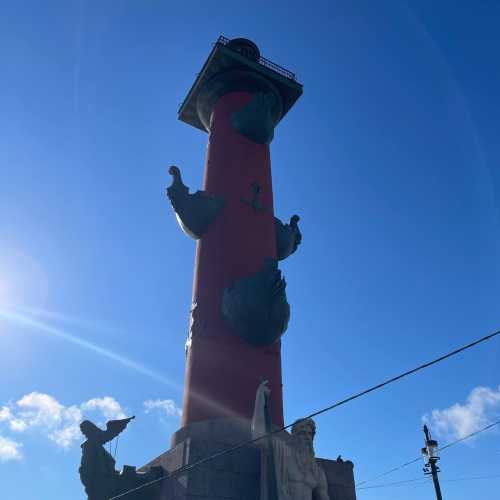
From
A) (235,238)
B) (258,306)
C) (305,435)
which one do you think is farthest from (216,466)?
(235,238)

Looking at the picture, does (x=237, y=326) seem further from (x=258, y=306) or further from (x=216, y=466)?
(x=216, y=466)

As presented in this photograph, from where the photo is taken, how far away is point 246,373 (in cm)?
1532

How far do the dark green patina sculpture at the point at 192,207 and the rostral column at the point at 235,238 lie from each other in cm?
3

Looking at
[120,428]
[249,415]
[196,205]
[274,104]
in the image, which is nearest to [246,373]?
[249,415]

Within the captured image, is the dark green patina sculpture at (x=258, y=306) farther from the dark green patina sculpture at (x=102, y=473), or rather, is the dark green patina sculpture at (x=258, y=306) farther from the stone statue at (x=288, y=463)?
the dark green patina sculpture at (x=102, y=473)

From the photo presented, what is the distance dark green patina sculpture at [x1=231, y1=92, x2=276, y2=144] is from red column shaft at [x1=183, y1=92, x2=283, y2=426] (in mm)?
243

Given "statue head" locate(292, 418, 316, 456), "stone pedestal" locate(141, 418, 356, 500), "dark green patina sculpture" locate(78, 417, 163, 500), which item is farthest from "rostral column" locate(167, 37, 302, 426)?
"dark green patina sculpture" locate(78, 417, 163, 500)

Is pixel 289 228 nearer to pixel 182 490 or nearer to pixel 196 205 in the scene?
pixel 196 205

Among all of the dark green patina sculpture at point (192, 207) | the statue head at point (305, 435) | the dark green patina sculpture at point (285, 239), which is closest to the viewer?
the statue head at point (305, 435)

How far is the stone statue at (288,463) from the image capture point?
12.9 m

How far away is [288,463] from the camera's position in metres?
13.3

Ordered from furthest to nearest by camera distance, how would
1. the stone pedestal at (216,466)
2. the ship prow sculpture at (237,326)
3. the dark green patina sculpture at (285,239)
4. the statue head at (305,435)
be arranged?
the dark green patina sculpture at (285,239) < the statue head at (305,435) < the ship prow sculpture at (237,326) < the stone pedestal at (216,466)

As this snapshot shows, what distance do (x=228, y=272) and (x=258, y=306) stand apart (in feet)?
5.56

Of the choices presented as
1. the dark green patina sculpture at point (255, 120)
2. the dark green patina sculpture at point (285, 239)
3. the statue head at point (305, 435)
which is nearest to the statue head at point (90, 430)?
the statue head at point (305, 435)
